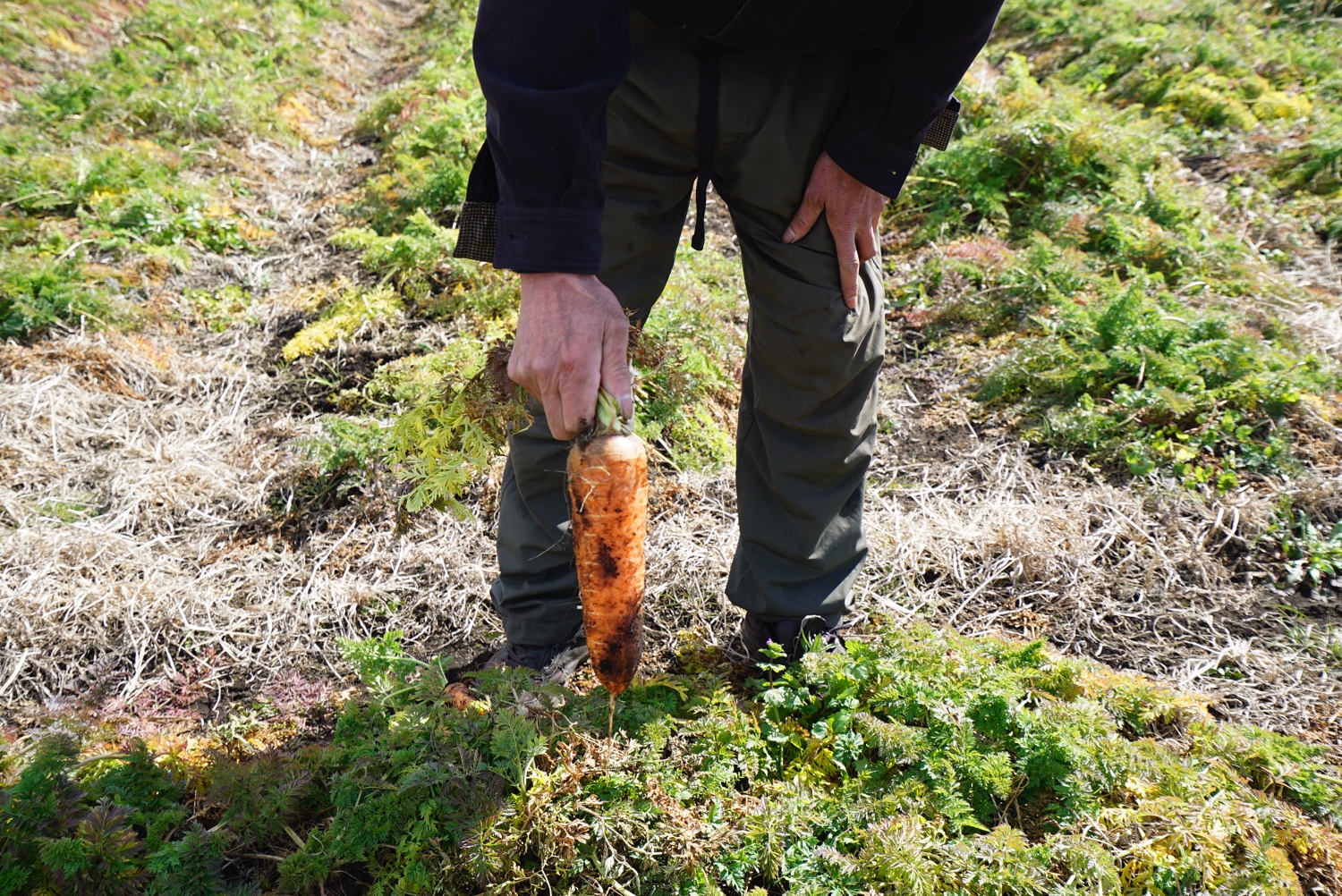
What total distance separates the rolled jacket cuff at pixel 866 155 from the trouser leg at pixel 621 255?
0.39 meters

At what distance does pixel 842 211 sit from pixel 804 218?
0.33 feet

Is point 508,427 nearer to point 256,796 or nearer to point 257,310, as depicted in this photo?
point 256,796

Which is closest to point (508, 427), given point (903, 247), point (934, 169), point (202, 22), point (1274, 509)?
point (1274, 509)

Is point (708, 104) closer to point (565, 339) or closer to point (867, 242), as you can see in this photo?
point (867, 242)

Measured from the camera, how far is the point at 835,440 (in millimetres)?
2475

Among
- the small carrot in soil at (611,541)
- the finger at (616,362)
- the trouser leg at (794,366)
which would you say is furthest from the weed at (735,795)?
the finger at (616,362)

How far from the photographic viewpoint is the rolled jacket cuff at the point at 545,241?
167cm

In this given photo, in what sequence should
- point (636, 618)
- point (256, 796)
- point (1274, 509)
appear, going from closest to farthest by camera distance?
point (256, 796)
point (636, 618)
point (1274, 509)

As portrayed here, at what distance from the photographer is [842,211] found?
2.16m

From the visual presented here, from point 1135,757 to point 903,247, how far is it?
170 inches

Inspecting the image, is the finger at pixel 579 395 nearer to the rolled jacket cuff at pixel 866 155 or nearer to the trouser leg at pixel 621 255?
the trouser leg at pixel 621 255

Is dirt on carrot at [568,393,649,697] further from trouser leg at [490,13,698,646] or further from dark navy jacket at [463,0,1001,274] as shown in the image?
dark navy jacket at [463,0,1001,274]

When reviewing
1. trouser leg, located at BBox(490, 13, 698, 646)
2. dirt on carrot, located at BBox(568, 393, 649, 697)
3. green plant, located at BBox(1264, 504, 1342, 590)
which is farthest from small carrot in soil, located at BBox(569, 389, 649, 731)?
green plant, located at BBox(1264, 504, 1342, 590)

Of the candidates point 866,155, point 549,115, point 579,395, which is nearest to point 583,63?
point 549,115
